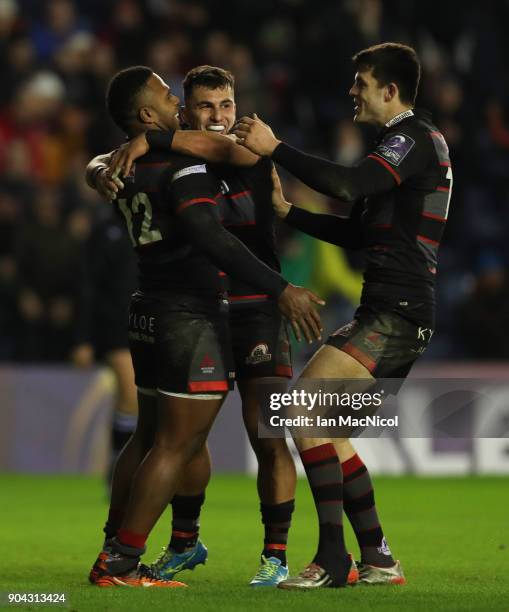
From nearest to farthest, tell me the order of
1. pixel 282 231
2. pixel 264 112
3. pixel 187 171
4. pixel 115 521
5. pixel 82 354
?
pixel 187 171 → pixel 115 521 → pixel 82 354 → pixel 282 231 → pixel 264 112

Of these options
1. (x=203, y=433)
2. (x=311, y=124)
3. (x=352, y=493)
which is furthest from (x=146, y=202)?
(x=311, y=124)

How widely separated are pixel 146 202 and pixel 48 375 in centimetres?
710

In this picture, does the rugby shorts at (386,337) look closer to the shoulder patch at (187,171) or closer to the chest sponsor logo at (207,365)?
the chest sponsor logo at (207,365)

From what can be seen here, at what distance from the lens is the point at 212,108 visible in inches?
266

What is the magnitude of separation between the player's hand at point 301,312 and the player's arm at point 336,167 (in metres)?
0.45

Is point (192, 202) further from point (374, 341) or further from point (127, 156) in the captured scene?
point (374, 341)

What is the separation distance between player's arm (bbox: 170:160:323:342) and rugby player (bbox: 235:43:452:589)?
0.30 meters

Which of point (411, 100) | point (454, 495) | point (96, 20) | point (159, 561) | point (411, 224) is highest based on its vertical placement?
point (96, 20)

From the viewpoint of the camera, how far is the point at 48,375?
13141mm

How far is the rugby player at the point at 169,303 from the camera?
19.8 feet

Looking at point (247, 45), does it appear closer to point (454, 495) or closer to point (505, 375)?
point (505, 375)

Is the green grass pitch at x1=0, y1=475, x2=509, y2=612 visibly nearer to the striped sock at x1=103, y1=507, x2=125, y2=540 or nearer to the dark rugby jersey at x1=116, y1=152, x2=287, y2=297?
the striped sock at x1=103, y1=507, x2=125, y2=540

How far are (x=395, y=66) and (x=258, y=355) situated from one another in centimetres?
138

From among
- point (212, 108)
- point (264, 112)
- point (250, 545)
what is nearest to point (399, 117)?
point (212, 108)
